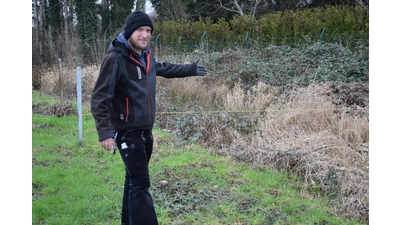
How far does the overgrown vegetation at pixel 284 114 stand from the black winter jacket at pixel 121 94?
1.48 meters

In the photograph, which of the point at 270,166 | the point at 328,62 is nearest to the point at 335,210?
the point at 270,166

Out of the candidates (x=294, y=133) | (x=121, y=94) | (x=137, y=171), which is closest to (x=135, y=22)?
(x=121, y=94)

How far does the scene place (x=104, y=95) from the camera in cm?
287

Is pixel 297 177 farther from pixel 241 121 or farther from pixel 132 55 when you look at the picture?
pixel 132 55

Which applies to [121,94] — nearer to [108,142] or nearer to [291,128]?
[108,142]

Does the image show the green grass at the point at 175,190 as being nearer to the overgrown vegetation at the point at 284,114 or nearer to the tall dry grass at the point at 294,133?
the overgrown vegetation at the point at 284,114

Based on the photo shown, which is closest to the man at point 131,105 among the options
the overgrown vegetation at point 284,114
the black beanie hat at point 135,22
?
the black beanie hat at point 135,22

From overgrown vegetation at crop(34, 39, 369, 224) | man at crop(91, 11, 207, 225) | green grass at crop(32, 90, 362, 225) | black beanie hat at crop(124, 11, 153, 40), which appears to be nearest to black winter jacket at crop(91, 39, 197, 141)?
man at crop(91, 11, 207, 225)

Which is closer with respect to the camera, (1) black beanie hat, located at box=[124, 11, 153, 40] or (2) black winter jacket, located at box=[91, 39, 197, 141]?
(2) black winter jacket, located at box=[91, 39, 197, 141]

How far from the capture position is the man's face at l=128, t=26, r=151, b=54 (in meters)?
3.02

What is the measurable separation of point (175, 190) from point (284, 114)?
2.86m

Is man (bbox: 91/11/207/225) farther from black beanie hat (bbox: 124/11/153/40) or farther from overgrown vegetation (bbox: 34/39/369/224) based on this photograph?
overgrown vegetation (bbox: 34/39/369/224)

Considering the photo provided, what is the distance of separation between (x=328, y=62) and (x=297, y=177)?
6.52 m

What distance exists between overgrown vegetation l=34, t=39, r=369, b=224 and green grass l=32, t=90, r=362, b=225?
0.13 meters
